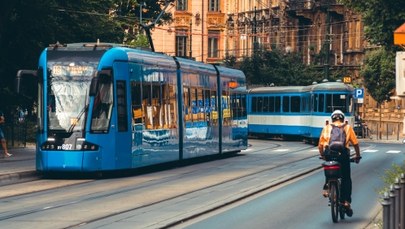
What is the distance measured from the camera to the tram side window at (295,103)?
59375mm

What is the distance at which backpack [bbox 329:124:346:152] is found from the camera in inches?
682

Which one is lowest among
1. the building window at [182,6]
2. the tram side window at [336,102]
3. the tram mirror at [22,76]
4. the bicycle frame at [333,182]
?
the bicycle frame at [333,182]

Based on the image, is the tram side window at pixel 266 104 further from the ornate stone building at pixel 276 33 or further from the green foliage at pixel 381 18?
the green foliage at pixel 381 18

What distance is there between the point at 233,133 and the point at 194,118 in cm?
588

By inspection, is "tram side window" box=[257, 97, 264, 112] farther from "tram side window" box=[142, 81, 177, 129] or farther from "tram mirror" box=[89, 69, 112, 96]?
"tram mirror" box=[89, 69, 112, 96]

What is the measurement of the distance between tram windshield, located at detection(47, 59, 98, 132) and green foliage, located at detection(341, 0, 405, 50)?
10693 millimetres

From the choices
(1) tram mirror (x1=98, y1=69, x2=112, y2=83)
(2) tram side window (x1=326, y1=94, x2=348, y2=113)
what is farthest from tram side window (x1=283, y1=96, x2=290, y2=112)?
(1) tram mirror (x1=98, y1=69, x2=112, y2=83)

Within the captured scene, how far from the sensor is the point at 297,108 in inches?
2343

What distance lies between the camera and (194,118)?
115ft

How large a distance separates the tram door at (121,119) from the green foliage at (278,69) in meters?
51.7

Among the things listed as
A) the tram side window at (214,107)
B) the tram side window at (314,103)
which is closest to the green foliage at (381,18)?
the tram side window at (214,107)

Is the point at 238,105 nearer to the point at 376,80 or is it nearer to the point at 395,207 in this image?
the point at 376,80

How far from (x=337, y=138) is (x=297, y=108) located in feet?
138

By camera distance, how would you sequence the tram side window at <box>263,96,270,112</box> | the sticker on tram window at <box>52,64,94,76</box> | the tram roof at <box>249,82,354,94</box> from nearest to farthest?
the sticker on tram window at <box>52,64,94,76</box> → the tram roof at <box>249,82,354,94</box> → the tram side window at <box>263,96,270,112</box>
